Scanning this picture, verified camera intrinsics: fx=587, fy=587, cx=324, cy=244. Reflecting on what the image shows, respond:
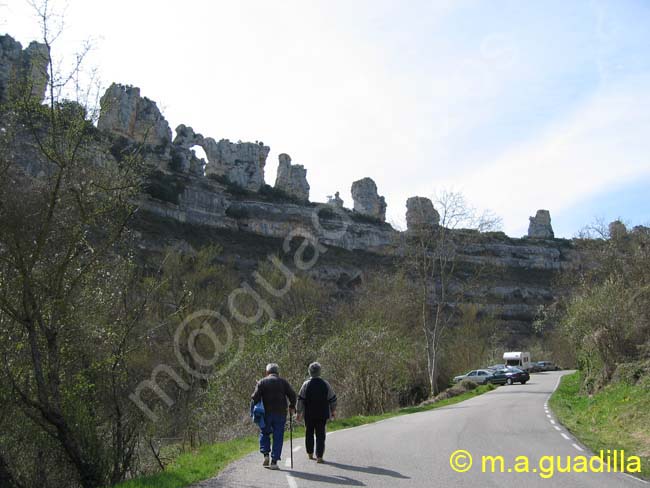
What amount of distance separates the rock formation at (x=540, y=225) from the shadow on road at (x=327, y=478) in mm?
112454

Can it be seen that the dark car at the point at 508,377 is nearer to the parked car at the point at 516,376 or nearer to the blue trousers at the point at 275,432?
the parked car at the point at 516,376

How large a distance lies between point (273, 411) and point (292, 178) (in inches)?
3554

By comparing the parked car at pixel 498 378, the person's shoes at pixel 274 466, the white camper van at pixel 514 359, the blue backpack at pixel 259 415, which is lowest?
the parked car at pixel 498 378

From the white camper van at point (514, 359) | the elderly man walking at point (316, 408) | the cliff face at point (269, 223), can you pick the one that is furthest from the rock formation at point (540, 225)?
the elderly man walking at point (316, 408)

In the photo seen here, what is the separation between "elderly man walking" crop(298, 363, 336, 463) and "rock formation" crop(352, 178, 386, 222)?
98830 millimetres

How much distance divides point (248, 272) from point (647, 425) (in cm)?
4661

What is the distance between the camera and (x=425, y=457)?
9.62m

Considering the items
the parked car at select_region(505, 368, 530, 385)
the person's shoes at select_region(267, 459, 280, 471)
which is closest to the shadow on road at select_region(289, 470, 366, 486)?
the person's shoes at select_region(267, 459, 280, 471)

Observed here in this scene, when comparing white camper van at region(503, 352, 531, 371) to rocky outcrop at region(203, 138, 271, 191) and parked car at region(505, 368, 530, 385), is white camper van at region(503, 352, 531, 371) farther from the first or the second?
rocky outcrop at region(203, 138, 271, 191)

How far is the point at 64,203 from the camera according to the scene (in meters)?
10.2

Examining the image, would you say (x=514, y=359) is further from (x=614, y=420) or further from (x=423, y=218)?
(x=614, y=420)

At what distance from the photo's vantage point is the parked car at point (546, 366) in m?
58.2

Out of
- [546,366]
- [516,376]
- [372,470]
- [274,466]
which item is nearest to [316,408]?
[274,466]

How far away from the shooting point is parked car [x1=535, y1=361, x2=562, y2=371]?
5816cm
